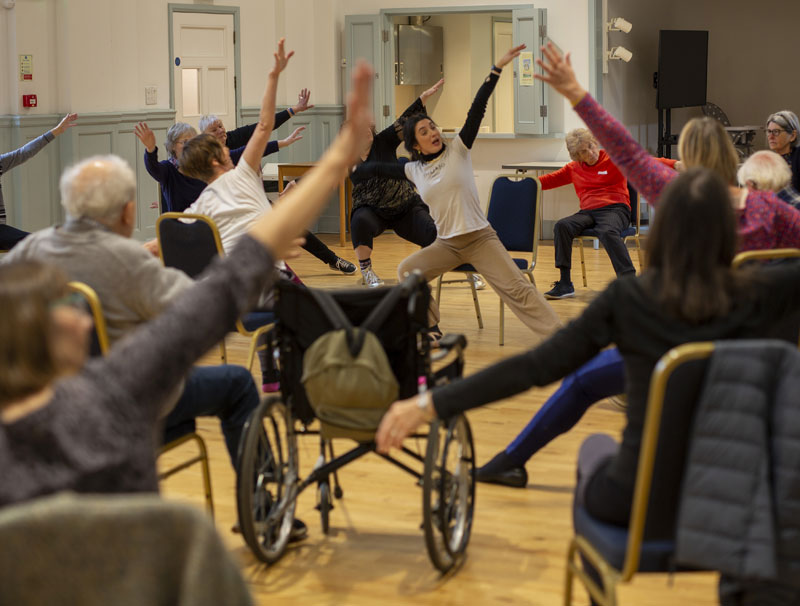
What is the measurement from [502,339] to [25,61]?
4.89 meters

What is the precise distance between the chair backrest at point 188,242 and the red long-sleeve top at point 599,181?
3.53 metres

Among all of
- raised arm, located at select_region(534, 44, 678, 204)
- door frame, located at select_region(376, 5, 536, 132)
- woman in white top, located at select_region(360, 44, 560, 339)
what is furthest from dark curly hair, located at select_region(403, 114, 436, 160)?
Result: door frame, located at select_region(376, 5, 536, 132)

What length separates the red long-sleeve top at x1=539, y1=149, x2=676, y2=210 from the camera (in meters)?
7.47

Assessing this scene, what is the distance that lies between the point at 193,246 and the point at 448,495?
1.92 meters

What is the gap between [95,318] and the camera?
270 centimetres

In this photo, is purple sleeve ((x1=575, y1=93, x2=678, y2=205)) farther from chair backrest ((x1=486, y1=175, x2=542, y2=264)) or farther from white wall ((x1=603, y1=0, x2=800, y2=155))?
white wall ((x1=603, y1=0, x2=800, y2=155))

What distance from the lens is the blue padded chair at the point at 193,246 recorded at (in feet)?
14.5

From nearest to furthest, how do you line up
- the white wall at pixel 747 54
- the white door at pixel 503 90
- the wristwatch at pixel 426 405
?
the wristwatch at pixel 426 405 → the white wall at pixel 747 54 → the white door at pixel 503 90

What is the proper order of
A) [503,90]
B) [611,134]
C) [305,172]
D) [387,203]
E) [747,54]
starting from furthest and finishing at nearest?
[503,90], [747,54], [305,172], [387,203], [611,134]

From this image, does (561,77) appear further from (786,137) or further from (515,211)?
(786,137)

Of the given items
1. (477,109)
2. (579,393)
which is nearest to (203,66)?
(477,109)

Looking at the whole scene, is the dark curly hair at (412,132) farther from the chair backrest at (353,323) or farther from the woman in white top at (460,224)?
the chair backrest at (353,323)

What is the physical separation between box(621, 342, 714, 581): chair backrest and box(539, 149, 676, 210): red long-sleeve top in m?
5.55

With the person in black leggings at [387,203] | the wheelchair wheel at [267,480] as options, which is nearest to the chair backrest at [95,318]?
the wheelchair wheel at [267,480]
